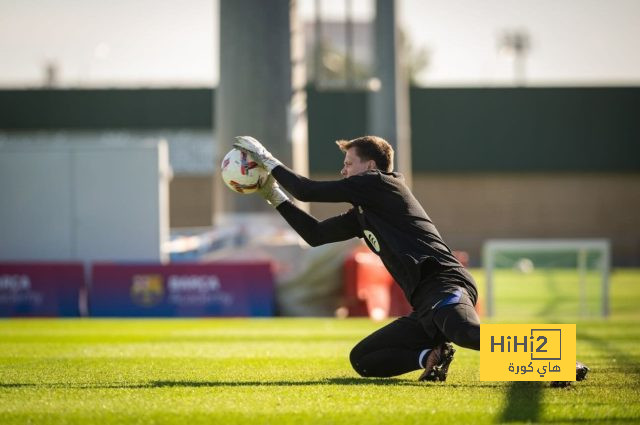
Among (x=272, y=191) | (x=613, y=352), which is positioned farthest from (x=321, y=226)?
(x=613, y=352)

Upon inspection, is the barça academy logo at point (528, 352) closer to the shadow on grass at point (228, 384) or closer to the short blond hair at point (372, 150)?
the shadow on grass at point (228, 384)

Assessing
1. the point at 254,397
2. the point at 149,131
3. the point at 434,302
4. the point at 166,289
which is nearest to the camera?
the point at 254,397

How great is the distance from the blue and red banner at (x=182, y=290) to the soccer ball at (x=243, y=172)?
36.9 ft

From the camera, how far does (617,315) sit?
22531mm

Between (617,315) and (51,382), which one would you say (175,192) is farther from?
(51,382)

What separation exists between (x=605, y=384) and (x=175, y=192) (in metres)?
42.0

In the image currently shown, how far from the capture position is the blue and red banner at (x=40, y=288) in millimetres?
19984

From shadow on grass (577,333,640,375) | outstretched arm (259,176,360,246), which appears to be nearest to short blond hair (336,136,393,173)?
outstretched arm (259,176,360,246)

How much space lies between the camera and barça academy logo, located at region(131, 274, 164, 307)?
65.4ft

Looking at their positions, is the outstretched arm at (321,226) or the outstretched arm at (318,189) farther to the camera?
the outstretched arm at (321,226)

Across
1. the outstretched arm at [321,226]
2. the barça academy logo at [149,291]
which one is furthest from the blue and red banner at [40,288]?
the outstretched arm at [321,226]

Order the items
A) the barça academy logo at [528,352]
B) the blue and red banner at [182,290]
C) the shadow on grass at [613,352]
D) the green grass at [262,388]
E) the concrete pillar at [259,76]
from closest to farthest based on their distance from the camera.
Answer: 1. the green grass at [262,388]
2. the barça academy logo at [528,352]
3. the shadow on grass at [613,352]
4. the blue and red banner at [182,290]
5. the concrete pillar at [259,76]

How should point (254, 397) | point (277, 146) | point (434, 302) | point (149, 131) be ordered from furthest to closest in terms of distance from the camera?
point (149, 131) < point (277, 146) < point (434, 302) < point (254, 397)

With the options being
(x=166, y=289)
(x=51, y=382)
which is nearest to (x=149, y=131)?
(x=166, y=289)
